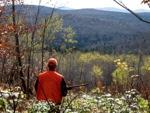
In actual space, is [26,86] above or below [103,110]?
below

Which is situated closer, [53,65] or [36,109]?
[36,109]

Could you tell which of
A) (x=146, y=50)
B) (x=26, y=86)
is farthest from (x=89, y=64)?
(x=26, y=86)

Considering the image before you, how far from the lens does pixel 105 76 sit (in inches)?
5428

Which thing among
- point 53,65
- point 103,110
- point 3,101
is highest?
point 3,101

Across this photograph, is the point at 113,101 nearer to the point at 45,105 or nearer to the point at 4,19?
the point at 45,105

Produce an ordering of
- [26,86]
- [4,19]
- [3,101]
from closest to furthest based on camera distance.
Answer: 1. [3,101]
2. [4,19]
3. [26,86]

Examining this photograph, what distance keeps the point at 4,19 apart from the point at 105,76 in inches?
4749

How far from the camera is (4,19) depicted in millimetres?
17953

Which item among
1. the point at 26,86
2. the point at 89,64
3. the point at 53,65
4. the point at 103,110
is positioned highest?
the point at 53,65

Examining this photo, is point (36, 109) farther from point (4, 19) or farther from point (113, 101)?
point (4, 19)

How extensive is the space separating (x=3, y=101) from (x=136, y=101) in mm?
6402

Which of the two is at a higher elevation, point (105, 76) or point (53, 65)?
point (53, 65)

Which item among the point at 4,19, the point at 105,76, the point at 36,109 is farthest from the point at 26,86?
the point at 105,76

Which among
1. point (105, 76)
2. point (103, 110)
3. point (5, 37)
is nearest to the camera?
point (103, 110)
